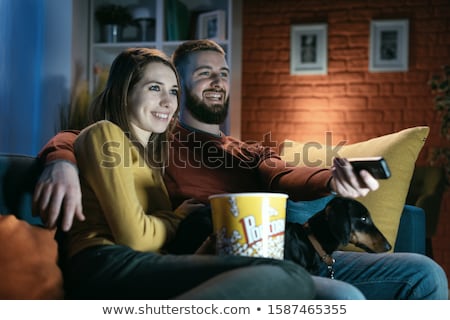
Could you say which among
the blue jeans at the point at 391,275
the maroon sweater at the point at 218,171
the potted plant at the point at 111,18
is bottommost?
the blue jeans at the point at 391,275

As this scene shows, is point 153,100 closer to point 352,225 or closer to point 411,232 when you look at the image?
point 352,225

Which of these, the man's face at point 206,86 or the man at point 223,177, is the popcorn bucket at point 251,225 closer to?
the man at point 223,177

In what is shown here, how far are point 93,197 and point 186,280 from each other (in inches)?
7.8

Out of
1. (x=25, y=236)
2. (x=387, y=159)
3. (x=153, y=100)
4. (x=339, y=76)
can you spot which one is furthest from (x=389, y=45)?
(x=25, y=236)

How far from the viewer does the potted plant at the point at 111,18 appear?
3.41 ft

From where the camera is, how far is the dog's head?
893mm

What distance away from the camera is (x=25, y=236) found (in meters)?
0.85

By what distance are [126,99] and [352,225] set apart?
42 centimetres

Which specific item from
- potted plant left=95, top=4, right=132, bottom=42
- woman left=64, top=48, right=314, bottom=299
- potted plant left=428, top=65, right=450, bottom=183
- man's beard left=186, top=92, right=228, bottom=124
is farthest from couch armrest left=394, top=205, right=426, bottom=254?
potted plant left=95, top=4, right=132, bottom=42

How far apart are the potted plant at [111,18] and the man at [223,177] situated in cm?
14

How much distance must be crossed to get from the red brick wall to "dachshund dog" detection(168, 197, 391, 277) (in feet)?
0.58

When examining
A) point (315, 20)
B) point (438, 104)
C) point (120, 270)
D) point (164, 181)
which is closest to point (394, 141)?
point (438, 104)

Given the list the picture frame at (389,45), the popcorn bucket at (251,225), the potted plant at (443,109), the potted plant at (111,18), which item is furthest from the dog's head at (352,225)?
the potted plant at (111,18)
